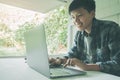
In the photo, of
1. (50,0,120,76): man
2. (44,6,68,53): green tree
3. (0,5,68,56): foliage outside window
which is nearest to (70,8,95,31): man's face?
(50,0,120,76): man

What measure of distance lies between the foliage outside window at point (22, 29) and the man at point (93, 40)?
1.40 m

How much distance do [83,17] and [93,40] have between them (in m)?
0.22

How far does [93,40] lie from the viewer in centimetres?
167

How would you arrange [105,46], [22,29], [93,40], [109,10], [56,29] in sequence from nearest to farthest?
[105,46]
[93,40]
[109,10]
[22,29]
[56,29]

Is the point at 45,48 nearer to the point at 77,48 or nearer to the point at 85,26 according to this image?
the point at 85,26

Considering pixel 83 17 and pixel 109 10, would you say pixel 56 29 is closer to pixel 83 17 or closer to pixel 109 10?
pixel 109 10

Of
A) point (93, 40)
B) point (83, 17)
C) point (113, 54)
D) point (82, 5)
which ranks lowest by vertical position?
point (113, 54)

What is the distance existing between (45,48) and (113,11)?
1553 millimetres

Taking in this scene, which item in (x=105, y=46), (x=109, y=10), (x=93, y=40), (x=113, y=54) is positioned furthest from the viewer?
(x=109, y=10)

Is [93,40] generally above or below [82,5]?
below

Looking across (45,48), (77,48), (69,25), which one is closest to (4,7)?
(69,25)

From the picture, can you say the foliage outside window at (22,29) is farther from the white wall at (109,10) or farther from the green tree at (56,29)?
the white wall at (109,10)

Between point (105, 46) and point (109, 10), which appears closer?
point (105, 46)

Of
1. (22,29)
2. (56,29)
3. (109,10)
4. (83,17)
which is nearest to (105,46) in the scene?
(83,17)
